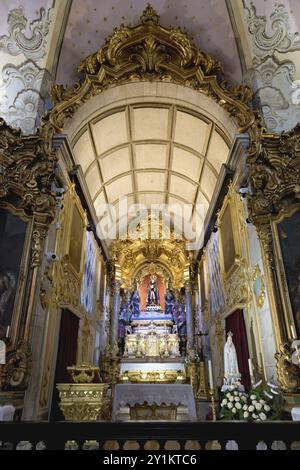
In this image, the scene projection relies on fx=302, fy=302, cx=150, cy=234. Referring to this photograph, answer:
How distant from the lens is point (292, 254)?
588 centimetres

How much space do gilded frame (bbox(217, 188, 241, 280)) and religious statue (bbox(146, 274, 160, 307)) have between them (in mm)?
7550

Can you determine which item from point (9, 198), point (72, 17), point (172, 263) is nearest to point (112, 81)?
point (72, 17)

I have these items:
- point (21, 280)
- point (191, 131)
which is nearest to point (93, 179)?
point (191, 131)

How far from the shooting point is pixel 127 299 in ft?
52.5

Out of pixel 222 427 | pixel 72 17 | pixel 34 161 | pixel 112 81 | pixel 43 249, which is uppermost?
pixel 72 17

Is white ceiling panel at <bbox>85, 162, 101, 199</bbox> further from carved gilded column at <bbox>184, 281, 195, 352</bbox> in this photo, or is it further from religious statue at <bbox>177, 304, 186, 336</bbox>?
religious statue at <bbox>177, 304, 186, 336</bbox>

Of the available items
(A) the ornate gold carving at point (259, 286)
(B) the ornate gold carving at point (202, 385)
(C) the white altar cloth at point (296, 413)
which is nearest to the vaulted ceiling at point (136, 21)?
(A) the ornate gold carving at point (259, 286)

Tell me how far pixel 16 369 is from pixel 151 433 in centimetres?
369

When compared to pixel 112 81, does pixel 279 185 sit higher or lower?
lower

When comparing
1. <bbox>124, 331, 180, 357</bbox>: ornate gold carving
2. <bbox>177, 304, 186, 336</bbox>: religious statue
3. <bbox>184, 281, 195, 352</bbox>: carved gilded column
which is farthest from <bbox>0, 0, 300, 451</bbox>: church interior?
<bbox>177, 304, 186, 336</bbox>: religious statue

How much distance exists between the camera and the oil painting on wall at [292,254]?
5539mm

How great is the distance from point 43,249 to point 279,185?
5.07 metres

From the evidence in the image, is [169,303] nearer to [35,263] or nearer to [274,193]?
[274,193]

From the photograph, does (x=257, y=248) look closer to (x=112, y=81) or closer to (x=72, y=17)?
(x=112, y=81)
